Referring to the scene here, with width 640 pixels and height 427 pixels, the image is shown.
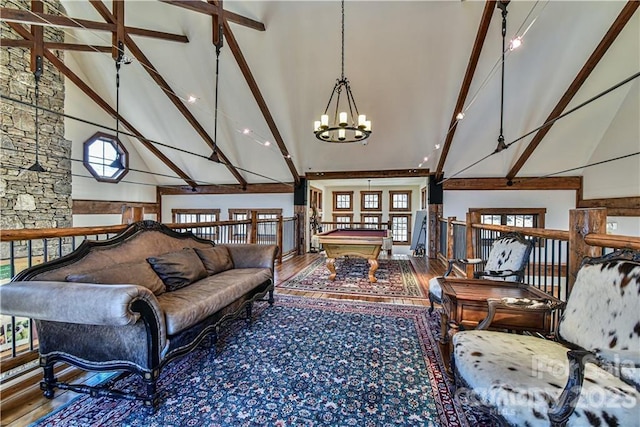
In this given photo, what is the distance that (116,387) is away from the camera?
199 centimetres

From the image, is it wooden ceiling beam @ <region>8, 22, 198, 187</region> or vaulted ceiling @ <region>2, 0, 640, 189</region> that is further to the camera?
wooden ceiling beam @ <region>8, 22, 198, 187</region>

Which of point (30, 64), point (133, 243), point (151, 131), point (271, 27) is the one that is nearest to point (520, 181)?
point (271, 27)

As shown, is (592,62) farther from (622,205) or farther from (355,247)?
(355,247)

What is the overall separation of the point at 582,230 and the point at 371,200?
11233mm

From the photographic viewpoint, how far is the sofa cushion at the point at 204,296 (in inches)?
78.4

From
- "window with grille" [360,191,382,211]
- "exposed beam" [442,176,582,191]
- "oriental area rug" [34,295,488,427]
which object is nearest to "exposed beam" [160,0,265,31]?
"oriental area rug" [34,295,488,427]

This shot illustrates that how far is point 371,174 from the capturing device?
27.4 ft

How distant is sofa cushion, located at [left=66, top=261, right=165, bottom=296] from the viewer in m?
1.95

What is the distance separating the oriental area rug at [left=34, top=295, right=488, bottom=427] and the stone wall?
6.25m

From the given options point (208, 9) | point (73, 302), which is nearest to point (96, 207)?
point (208, 9)

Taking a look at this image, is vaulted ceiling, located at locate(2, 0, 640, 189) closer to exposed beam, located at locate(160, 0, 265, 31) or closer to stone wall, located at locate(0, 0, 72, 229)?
exposed beam, located at locate(160, 0, 265, 31)

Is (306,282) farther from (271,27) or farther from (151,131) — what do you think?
(151,131)

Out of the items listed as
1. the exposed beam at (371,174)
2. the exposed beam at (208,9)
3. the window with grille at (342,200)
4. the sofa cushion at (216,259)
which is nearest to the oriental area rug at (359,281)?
the sofa cushion at (216,259)

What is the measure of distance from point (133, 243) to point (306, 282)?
2.99m
